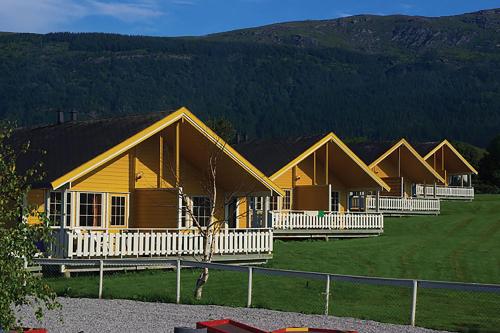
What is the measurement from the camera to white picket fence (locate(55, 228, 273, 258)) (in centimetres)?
2530

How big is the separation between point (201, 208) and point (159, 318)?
50.2 ft

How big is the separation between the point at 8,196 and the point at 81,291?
10622 mm

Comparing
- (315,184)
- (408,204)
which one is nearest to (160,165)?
(315,184)

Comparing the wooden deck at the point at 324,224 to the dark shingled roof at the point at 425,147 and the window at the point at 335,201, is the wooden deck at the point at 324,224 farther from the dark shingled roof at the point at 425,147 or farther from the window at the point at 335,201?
the dark shingled roof at the point at 425,147

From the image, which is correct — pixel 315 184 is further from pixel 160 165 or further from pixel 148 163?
pixel 160 165

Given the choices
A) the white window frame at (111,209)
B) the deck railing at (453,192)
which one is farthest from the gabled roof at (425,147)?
the white window frame at (111,209)

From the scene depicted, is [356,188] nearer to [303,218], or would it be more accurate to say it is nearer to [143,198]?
[303,218]

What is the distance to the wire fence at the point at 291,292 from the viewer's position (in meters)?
18.3

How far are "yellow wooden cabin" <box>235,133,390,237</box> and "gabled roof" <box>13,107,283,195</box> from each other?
7.41m

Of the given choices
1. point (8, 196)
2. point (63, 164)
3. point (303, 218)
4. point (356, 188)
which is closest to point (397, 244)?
point (303, 218)

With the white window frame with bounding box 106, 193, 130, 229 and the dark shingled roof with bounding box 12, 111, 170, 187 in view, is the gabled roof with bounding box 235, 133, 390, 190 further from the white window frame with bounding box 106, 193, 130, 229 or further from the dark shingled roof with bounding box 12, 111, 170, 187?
the dark shingled roof with bounding box 12, 111, 170, 187

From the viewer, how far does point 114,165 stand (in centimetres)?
2991

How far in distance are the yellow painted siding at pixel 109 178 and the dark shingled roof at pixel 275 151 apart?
11.1 metres

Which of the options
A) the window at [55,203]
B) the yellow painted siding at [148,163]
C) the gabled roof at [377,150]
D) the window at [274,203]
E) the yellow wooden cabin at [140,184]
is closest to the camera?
the yellow wooden cabin at [140,184]
